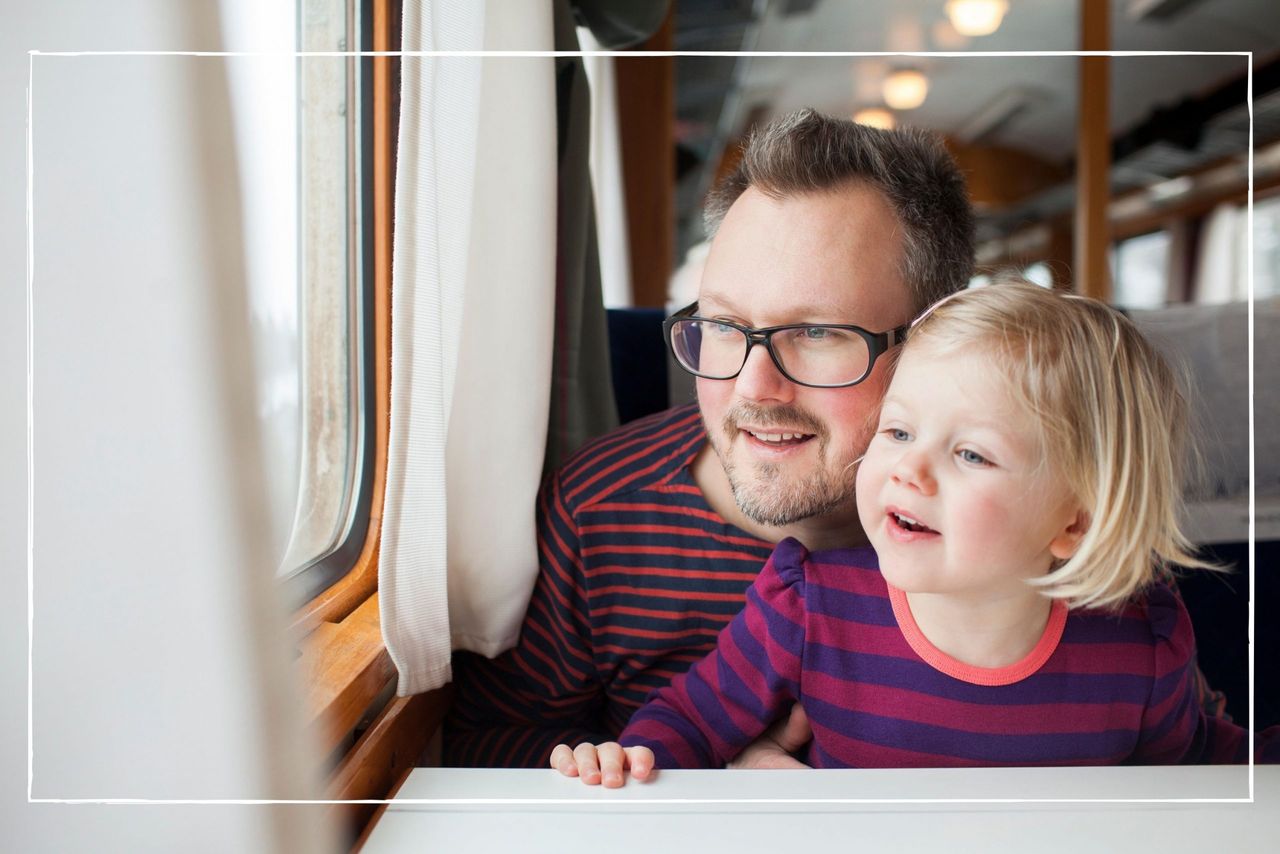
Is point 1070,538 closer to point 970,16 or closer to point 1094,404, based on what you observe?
point 1094,404

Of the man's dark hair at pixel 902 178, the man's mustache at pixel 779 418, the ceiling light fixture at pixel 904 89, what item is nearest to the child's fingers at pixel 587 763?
the man's mustache at pixel 779 418

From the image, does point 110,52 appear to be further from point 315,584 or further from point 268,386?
point 315,584

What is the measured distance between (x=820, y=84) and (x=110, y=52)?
0.41 meters

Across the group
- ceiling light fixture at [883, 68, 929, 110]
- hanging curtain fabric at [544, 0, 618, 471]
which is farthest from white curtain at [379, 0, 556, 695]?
ceiling light fixture at [883, 68, 929, 110]

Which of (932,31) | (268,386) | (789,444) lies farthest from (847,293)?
(268,386)

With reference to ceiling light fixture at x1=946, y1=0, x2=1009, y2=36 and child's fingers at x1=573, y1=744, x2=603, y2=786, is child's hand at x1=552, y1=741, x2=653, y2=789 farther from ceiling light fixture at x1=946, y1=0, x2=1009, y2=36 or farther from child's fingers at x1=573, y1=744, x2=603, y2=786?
ceiling light fixture at x1=946, y1=0, x2=1009, y2=36

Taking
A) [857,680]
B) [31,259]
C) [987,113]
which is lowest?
[857,680]

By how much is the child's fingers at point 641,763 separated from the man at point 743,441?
0.09 metres

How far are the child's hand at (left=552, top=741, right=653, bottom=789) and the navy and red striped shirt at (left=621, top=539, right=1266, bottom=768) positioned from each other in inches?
1.4

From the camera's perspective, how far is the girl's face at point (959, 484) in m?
0.49

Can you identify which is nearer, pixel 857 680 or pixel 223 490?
pixel 223 490

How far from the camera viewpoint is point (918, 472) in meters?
0.50

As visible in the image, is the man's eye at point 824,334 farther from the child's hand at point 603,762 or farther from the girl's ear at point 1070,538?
the child's hand at point 603,762

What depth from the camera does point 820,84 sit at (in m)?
0.58
